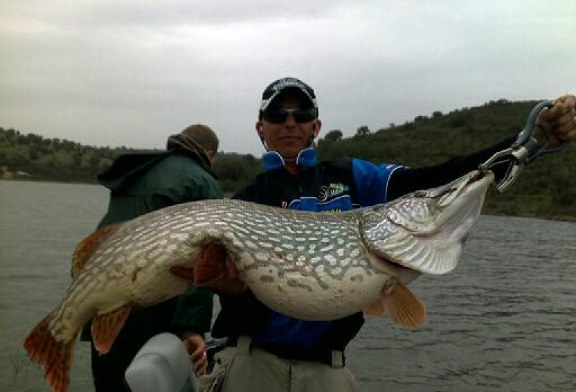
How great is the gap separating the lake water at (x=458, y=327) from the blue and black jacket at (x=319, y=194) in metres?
5.39

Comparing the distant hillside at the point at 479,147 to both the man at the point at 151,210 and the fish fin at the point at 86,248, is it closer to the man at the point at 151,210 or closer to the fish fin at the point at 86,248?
the man at the point at 151,210

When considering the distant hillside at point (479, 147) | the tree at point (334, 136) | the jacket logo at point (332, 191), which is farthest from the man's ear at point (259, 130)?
the tree at point (334, 136)

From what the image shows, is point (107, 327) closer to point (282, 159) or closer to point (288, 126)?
point (282, 159)

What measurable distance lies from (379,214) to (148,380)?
60.5 inches

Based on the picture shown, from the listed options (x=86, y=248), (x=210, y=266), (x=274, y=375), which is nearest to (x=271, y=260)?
(x=210, y=266)

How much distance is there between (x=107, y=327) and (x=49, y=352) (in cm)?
29

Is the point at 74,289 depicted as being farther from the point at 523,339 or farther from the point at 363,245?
the point at 523,339

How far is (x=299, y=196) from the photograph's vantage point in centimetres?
339

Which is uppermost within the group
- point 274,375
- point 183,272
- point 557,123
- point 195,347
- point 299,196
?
point 557,123

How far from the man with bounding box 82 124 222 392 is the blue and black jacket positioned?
1.56 feet

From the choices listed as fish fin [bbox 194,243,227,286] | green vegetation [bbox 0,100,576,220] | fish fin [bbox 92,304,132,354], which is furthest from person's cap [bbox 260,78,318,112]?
green vegetation [bbox 0,100,576,220]

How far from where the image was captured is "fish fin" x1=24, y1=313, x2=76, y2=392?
9.19ft

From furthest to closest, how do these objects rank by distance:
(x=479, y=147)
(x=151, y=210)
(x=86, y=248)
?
1. (x=479, y=147)
2. (x=151, y=210)
3. (x=86, y=248)

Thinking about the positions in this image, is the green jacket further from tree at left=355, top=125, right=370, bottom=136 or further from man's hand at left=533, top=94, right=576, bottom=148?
tree at left=355, top=125, right=370, bottom=136
